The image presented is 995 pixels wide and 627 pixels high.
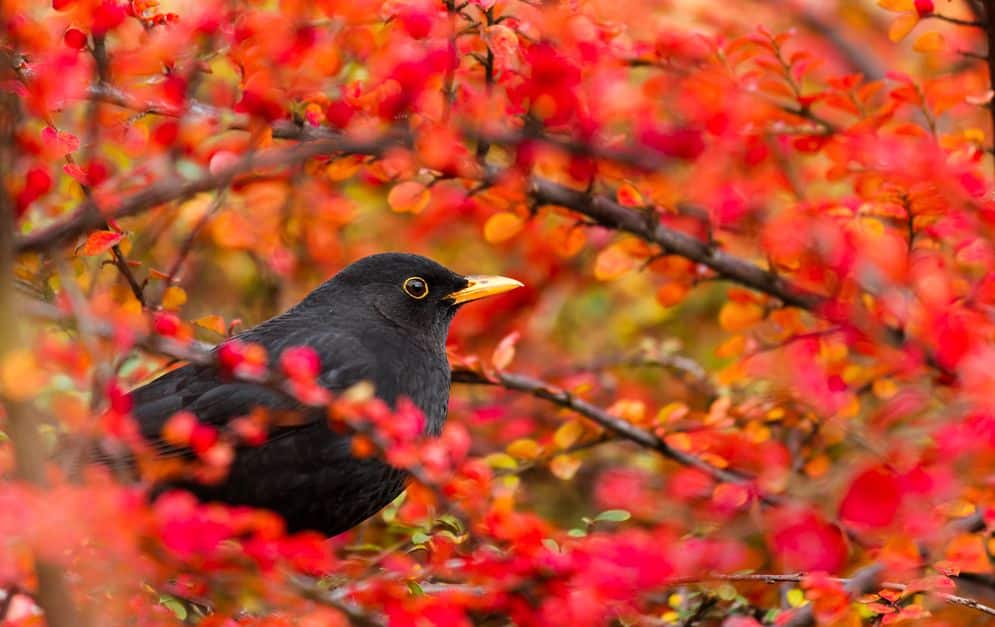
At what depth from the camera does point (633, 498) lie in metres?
5.40

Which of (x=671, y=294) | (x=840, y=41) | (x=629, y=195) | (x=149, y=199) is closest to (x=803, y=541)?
(x=671, y=294)

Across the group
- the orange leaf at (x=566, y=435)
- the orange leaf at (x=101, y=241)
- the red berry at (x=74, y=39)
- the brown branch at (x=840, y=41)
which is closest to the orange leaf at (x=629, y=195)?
the orange leaf at (x=566, y=435)

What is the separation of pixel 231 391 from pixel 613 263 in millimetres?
1398

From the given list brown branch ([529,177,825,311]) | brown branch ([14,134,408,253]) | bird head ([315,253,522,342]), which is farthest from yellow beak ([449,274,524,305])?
brown branch ([14,134,408,253])

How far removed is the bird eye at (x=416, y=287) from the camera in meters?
4.93

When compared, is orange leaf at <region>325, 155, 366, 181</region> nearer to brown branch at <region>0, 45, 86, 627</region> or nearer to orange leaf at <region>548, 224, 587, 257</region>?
orange leaf at <region>548, 224, 587, 257</region>

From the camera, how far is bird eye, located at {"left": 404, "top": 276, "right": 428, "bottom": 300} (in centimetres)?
493

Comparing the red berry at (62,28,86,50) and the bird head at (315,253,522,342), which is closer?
the red berry at (62,28,86,50)

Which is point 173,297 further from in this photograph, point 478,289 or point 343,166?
point 478,289

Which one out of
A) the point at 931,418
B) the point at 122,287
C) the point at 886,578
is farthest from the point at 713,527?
the point at 122,287

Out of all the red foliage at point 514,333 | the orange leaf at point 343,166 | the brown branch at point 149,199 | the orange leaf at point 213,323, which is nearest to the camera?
the brown branch at point 149,199

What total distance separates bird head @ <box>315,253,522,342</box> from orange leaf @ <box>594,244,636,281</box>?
1.31ft

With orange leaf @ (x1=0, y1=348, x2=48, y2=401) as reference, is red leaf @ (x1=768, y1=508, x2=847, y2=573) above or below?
below

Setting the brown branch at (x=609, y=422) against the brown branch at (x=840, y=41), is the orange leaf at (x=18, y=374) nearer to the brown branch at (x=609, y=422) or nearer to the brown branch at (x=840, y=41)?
the brown branch at (x=609, y=422)
